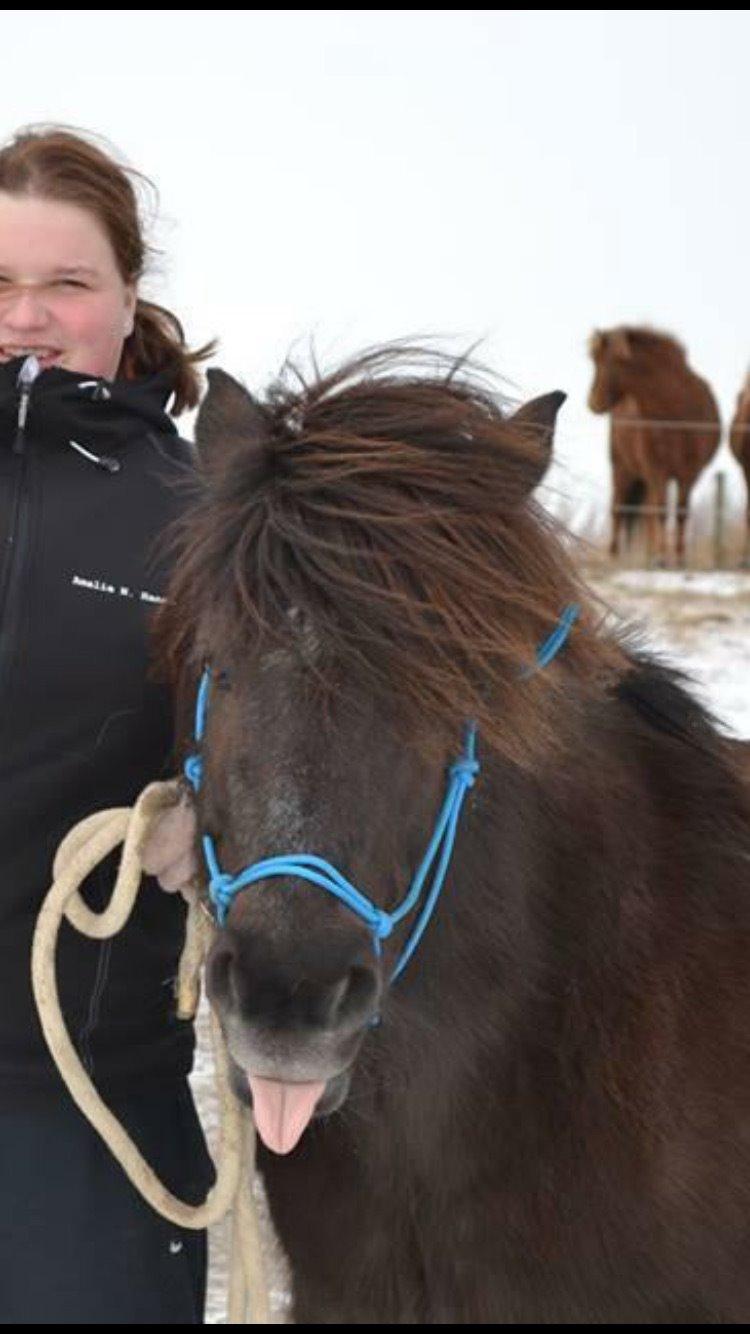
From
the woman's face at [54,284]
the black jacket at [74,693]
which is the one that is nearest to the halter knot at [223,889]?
the black jacket at [74,693]

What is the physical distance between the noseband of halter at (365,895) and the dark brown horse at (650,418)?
56.6ft

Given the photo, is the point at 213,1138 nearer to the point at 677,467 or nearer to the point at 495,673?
the point at 495,673

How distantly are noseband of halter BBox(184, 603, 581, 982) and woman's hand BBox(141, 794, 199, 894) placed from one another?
11 centimetres

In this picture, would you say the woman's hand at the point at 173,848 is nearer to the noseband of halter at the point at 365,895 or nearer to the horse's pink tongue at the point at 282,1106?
the noseband of halter at the point at 365,895

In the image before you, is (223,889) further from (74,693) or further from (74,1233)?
(74,1233)

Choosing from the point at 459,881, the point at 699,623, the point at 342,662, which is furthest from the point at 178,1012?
the point at 699,623

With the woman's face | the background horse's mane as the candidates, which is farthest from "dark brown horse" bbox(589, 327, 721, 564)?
the background horse's mane

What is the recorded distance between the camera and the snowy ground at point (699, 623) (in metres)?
10.0

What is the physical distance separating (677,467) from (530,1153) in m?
17.7

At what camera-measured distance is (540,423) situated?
2.76 m

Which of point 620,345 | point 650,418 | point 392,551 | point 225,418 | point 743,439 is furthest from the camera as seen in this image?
point 620,345

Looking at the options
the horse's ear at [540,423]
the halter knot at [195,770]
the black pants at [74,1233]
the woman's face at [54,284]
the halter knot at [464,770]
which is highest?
the woman's face at [54,284]

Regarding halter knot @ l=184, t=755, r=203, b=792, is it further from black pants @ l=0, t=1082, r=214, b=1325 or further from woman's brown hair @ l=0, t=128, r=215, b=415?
woman's brown hair @ l=0, t=128, r=215, b=415

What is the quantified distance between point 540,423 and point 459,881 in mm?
656
